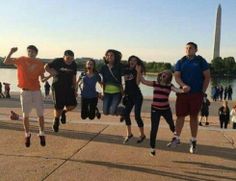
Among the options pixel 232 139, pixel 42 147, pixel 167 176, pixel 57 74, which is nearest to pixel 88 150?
pixel 42 147

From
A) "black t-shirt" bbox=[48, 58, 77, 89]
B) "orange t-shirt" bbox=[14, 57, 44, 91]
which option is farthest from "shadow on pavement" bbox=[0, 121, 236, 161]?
"orange t-shirt" bbox=[14, 57, 44, 91]

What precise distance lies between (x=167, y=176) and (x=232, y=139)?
4231 millimetres

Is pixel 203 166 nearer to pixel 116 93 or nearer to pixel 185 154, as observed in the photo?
pixel 185 154

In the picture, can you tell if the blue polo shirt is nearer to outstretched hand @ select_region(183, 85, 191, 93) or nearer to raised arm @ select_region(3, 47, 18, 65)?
outstretched hand @ select_region(183, 85, 191, 93)

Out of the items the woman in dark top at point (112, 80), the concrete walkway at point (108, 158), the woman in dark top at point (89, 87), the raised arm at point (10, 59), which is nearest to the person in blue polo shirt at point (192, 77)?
the concrete walkway at point (108, 158)

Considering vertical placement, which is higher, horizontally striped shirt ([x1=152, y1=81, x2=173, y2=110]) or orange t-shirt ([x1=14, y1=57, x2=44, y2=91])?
orange t-shirt ([x1=14, y1=57, x2=44, y2=91])

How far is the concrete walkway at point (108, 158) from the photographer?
25.7ft

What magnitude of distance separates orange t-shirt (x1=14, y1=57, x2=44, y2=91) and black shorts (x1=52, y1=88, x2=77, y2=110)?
1.11 metres

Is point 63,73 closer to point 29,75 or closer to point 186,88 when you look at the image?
point 29,75

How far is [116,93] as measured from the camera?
10.2 meters

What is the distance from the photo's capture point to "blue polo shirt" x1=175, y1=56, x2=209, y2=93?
918 centimetres

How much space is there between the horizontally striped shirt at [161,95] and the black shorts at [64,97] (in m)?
2.09

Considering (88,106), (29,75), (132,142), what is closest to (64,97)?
(88,106)

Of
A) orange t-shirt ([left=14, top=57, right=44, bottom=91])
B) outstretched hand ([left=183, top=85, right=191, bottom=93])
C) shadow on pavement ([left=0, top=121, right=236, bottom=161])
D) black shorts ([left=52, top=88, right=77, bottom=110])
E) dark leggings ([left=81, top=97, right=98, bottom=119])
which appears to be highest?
orange t-shirt ([left=14, top=57, right=44, bottom=91])
